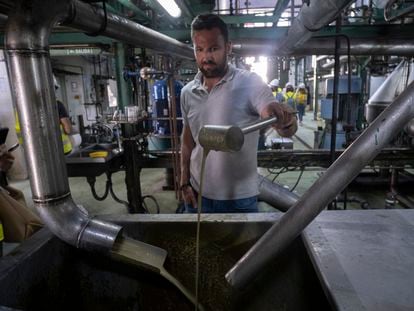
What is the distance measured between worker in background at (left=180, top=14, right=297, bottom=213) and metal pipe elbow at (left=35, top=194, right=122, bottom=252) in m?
0.58

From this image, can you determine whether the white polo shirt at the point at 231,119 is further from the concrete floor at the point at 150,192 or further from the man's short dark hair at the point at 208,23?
the concrete floor at the point at 150,192

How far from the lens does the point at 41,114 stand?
82 cm

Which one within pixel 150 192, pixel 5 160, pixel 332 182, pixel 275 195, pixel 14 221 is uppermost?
pixel 332 182

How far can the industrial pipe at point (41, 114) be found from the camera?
2.61ft

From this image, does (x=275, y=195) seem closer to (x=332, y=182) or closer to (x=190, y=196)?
(x=190, y=196)

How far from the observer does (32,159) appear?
84cm

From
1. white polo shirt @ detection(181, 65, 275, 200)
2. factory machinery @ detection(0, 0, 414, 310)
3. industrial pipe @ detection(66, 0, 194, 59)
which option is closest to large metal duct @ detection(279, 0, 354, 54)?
factory machinery @ detection(0, 0, 414, 310)

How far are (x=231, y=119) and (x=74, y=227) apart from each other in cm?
79

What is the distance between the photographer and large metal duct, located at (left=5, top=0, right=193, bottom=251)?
795 mm

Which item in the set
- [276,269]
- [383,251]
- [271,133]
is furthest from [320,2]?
[271,133]

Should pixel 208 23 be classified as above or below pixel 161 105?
above

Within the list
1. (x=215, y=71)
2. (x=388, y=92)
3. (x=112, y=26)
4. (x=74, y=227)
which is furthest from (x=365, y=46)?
(x=74, y=227)

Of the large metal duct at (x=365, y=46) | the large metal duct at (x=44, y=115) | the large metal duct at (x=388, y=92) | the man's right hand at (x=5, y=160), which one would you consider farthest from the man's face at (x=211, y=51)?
the large metal duct at (x=388, y=92)

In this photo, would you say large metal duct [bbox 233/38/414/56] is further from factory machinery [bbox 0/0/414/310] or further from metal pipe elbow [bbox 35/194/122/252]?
metal pipe elbow [bbox 35/194/122/252]
